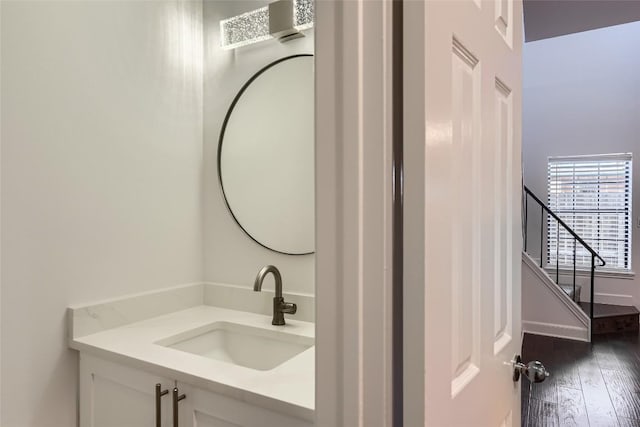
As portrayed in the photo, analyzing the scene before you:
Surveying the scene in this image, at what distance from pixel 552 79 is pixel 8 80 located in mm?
5767

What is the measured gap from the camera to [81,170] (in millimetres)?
1358

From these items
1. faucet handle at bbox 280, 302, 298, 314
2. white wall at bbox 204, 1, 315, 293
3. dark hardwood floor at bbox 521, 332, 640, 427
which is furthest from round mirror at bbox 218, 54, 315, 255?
dark hardwood floor at bbox 521, 332, 640, 427

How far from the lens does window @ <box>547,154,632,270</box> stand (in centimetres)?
486

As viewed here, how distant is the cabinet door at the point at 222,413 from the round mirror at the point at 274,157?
25.4 inches

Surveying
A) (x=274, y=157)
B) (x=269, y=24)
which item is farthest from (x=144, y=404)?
(x=269, y=24)

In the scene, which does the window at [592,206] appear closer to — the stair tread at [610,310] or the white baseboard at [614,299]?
the white baseboard at [614,299]

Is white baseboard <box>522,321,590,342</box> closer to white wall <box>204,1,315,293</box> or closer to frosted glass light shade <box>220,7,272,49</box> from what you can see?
white wall <box>204,1,315,293</box>

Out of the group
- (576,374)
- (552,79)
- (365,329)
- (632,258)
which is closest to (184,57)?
(365,329)

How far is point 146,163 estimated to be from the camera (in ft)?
5.14

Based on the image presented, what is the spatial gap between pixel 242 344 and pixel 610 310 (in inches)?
175

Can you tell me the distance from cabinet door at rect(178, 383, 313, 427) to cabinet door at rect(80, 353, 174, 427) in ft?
0.24

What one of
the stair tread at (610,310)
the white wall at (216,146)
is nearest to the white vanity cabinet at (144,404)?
the white wall at (216,146)

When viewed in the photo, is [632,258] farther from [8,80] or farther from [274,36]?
[8,80]

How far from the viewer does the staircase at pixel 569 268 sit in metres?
4.12
